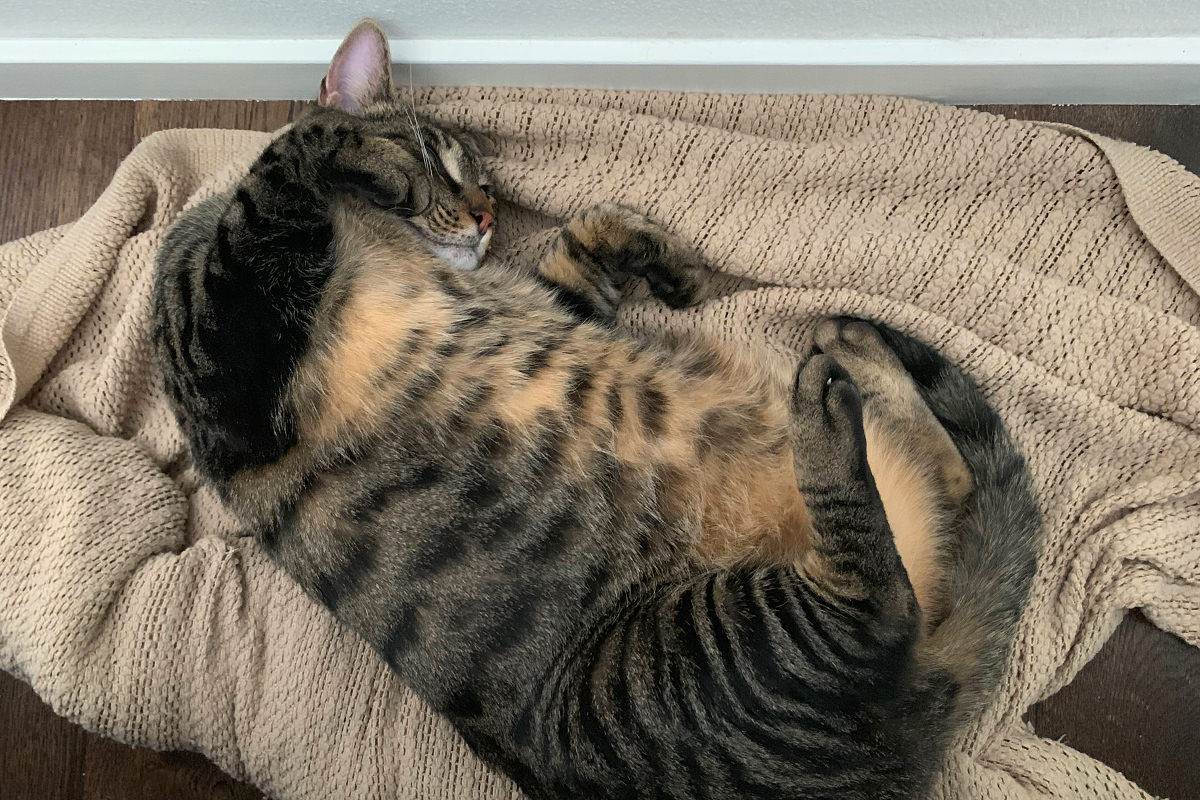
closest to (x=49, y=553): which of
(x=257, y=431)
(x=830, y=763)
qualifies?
(x=257, y=431)

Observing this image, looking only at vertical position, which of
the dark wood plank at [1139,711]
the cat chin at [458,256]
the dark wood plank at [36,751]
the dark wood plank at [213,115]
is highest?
the dark wood plank at [213,115]

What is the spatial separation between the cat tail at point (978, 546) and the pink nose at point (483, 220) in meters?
0.69

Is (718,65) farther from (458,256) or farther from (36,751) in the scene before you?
(36,751)

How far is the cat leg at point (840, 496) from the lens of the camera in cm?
111

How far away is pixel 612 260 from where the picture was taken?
57.8 inches

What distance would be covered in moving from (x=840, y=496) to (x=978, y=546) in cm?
29

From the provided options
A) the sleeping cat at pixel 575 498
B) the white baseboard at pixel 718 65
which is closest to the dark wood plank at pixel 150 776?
the sleeping cat at pixel 575 498

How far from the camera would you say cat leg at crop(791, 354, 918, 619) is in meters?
1.11

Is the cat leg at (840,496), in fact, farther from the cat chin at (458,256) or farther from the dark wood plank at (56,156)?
the dark wood plank at (56,156)

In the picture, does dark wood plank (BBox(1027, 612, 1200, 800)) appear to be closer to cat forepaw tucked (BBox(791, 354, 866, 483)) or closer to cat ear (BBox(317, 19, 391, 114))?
cat forepaw tucked (BBox(791, 354, 866, 483))

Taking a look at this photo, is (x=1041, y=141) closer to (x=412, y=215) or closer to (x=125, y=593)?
(x=412, y=215)

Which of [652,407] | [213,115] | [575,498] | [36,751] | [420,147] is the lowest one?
[36,751]

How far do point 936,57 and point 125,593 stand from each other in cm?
165

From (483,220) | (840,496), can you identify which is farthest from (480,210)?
(840,496)
